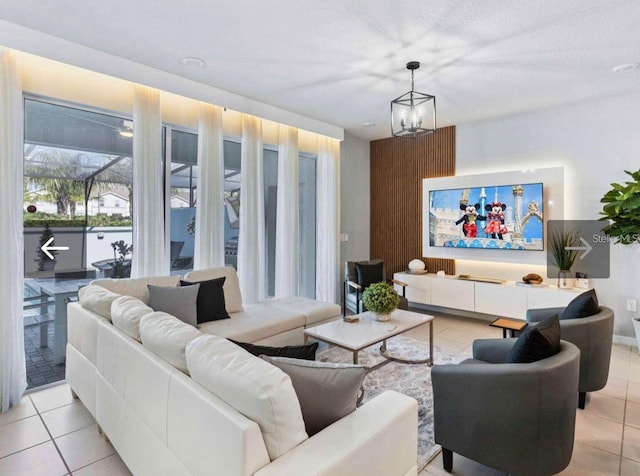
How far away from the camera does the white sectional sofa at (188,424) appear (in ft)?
3.88

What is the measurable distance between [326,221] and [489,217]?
2311 millimetres

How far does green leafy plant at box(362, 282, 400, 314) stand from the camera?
3385 millimetres

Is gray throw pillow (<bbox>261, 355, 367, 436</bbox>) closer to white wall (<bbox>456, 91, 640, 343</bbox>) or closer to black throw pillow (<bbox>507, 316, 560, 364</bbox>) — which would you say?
black throw pillow (<bbox>507, 316, 560, 364</bbox>)

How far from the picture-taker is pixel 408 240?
5.99m

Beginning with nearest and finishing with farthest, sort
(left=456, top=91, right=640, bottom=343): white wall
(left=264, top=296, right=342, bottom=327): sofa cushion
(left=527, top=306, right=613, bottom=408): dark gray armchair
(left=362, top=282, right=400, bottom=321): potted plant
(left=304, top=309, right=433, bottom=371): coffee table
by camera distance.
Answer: (left=527, top=306, right=613, bottom=408): dark gray armchair, (left=304, top=309, right=433, bottom=371): coffee table, (left=362, top=282, right=400, bottom=321): potted plant, (left=264, top=296, right=342, bottom=327): sofa cushion, (left=456, top=91, right=640, bottom=343): white wall

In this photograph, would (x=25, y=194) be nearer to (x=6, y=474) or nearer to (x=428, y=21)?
(x=6, y=474)

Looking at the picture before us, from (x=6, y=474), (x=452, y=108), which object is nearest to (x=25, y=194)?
(x=6, y=474)

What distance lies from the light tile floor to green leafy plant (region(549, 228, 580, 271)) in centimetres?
155

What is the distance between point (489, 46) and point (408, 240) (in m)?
3.42

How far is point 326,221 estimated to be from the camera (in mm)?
5535

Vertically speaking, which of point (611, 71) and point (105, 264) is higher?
point (611, 71)

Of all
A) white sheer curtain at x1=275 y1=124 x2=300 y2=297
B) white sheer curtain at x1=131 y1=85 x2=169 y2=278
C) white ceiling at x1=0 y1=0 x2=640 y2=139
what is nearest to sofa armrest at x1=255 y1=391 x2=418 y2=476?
white ceiling at x1=0 y1=0 x2=640 y2=139

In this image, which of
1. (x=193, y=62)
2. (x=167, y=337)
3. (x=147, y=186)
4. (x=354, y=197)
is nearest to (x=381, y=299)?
(x=167, y=337)

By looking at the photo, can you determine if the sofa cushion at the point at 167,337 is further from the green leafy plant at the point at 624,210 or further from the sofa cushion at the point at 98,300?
the green leafy plant at the point at 624,210
